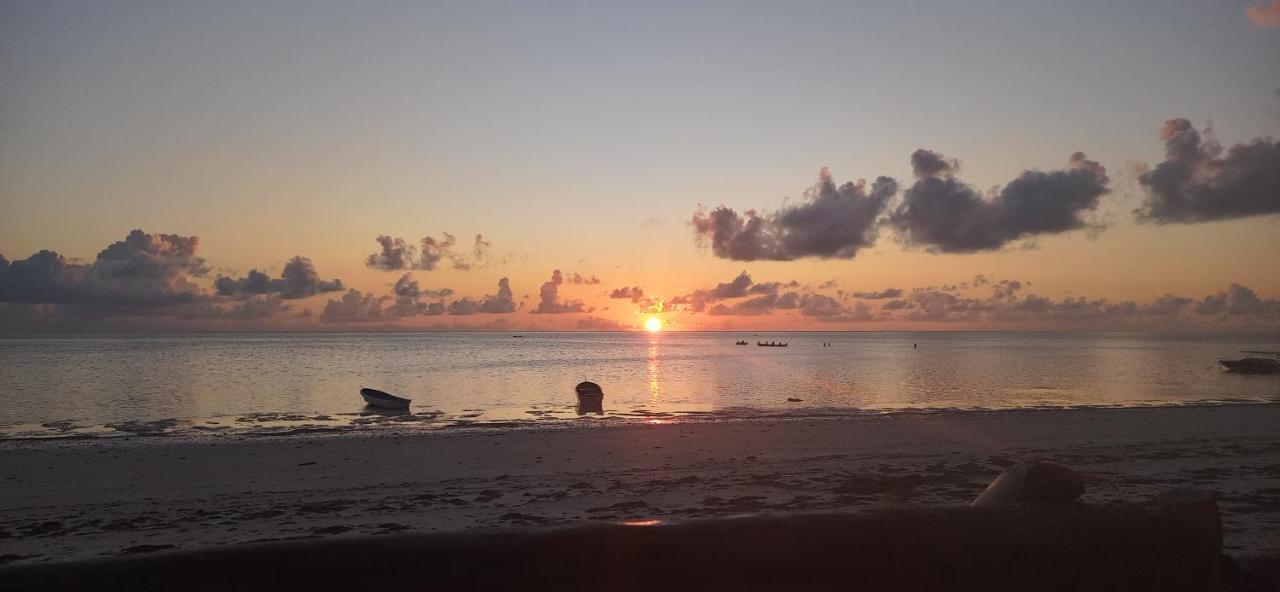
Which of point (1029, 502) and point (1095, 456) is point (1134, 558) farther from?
point (1095, 456)

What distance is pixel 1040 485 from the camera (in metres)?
4.73

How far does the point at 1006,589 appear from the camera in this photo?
4.04m

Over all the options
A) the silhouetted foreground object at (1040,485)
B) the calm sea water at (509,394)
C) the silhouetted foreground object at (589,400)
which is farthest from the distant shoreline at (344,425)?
the silhouetted foreground object at (1040,485)

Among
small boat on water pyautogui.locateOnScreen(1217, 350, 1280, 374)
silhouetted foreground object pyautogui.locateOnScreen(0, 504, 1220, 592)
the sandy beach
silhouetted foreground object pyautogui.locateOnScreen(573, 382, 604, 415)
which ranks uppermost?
silhouetted foreground object pyautogui.locateOnScreen(0, 504, 1220, 592)

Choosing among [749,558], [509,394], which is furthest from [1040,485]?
[509,394]

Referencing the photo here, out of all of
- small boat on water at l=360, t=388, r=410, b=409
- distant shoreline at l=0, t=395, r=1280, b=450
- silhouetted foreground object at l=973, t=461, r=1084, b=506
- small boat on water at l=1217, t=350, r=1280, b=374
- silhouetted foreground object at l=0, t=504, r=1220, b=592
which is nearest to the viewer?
silhouetted foreground object at l=0, t=504, r=1220, b=592

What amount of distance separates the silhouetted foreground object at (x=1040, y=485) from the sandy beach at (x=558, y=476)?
3040 mm

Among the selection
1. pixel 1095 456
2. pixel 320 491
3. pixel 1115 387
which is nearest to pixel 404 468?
pixel 320 491

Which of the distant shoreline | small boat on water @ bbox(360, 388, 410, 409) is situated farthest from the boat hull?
small boat on water @ bbox(360, 388, 410, 409)

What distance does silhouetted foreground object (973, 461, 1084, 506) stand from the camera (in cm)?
465

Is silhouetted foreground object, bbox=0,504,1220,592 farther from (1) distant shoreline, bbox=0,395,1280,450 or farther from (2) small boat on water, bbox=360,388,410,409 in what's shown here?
(2) small boat on water, bbox=360,388,410,409

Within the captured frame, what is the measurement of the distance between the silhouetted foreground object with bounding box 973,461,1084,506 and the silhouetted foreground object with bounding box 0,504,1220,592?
0.25m

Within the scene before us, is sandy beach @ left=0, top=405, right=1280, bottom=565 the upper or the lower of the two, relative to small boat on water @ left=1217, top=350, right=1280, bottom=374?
upper

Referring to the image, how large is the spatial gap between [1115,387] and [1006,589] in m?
54.5
